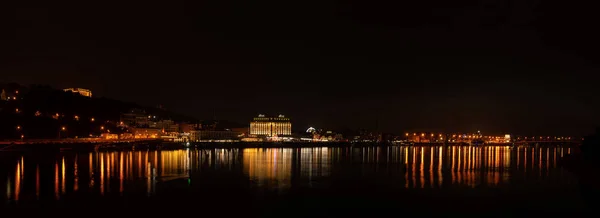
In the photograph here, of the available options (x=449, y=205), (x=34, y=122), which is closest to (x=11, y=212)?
(x=449, y=205)

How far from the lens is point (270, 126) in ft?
410

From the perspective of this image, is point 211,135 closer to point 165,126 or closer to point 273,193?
point 165,126

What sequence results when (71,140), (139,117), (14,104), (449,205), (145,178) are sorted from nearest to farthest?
1. (449,205)
2. (145,178)
3. (71,140)
4. (14,104)
5. (139,117)

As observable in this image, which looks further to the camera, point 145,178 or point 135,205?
point 145,178

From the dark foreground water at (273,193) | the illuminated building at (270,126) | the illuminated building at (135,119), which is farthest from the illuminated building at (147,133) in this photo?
the dark foreground water at (273,193)

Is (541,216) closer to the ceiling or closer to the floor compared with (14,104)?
closer to the floor

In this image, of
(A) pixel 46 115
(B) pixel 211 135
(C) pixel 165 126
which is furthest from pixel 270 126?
(A) pixel 46 115

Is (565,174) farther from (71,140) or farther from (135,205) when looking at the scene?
(71,140)

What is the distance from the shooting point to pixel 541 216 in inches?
601

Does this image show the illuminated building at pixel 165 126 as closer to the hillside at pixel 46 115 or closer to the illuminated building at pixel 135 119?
the illuminated building at pixel 135 119

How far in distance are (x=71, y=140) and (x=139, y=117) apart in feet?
146

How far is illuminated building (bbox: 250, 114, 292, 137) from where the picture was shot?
125 m

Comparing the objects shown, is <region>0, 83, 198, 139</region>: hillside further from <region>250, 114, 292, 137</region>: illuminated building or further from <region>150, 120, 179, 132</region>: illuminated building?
<region>250, 114, 292, 137</region>: illuminated building

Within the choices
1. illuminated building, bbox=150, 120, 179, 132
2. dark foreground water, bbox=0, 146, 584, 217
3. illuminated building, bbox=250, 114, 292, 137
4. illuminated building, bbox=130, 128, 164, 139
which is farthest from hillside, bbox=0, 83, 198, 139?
illuminated building, bbox=250, 114, 292, 137
